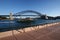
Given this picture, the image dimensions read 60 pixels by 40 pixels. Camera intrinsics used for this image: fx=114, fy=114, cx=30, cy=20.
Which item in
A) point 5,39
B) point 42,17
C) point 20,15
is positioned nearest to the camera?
point 5,39

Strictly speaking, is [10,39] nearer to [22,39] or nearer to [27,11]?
[22,39]

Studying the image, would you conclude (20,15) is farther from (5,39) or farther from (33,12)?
(5,39)

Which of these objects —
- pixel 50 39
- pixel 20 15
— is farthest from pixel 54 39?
pixel 20 15

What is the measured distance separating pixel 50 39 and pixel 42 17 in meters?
99.2

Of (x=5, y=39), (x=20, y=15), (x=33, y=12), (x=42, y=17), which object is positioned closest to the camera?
(x=5, y=39)

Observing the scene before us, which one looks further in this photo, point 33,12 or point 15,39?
point 33,12

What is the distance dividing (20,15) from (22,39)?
68620 mm

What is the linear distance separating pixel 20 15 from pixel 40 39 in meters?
68.7

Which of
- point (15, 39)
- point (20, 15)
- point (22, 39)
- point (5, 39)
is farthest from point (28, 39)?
point (20, 15)

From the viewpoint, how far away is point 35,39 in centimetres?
1044

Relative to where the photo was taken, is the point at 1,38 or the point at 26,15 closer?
the point at 1,38

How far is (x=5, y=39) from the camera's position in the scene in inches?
395

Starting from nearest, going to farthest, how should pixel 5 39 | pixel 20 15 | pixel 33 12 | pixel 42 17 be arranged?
pixel 5 39 < pixel 20 15 < pixel 33 12 < pixel 42 17

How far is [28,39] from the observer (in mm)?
10250
